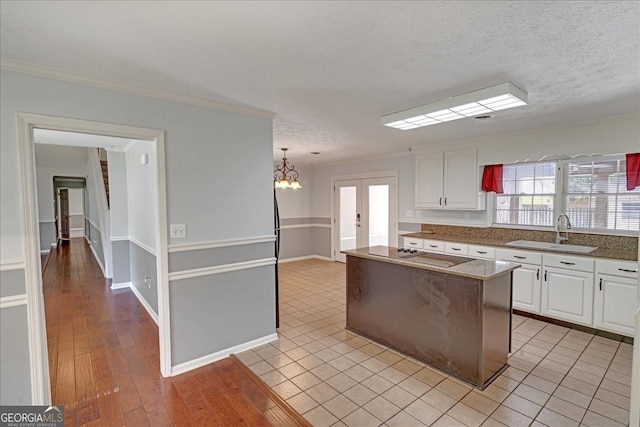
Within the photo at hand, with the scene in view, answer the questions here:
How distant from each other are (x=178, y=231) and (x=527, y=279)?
4.02 m

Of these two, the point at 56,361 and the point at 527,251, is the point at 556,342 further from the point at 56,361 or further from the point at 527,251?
the point at 56,361

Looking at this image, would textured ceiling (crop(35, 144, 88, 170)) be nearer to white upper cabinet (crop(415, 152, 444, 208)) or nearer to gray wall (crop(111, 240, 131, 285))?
gray wall (crop(111, 240, 131, 285))

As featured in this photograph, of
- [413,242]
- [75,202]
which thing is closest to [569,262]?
[413,242]

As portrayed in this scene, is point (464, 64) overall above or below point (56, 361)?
above

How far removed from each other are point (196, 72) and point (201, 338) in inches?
88.4

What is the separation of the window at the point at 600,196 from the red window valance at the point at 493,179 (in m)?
0.74

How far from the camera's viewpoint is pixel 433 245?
4.80 metres

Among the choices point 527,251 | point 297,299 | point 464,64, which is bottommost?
point 297,299

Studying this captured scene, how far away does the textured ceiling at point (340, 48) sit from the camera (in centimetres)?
144

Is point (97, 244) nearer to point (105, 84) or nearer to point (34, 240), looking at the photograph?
point (34, 240)

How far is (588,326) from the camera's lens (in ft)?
11.1

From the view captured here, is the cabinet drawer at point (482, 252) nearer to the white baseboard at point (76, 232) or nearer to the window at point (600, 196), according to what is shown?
the window at point (600, 196)

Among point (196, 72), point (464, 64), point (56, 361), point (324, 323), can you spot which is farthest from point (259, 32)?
point (56, 361)

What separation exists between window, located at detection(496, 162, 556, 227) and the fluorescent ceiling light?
207cm
